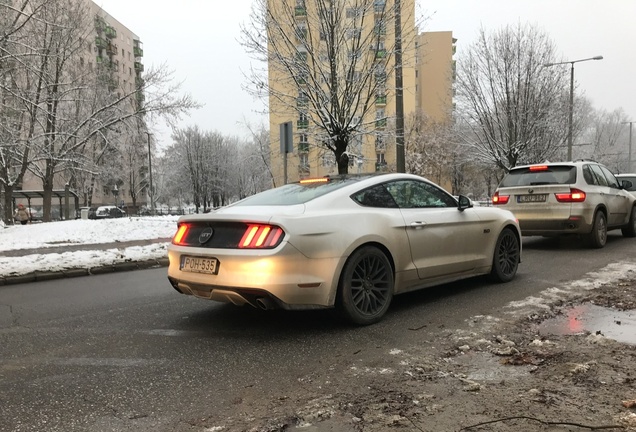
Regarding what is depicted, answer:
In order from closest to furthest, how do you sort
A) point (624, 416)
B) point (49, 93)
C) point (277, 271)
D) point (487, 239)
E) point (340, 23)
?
point (624, 416) < point (277, 271) < point (487, 239) < point (340, 23) < point (49, 93)

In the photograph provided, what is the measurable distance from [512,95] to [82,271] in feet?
72.4

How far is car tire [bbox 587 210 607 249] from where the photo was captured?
9.34 m

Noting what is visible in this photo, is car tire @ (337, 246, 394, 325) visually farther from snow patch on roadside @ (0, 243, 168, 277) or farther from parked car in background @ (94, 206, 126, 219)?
parked car in background @ (94, 206, 126, 219)

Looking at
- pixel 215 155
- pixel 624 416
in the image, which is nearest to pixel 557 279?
pixel 624 416

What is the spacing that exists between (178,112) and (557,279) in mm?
19471

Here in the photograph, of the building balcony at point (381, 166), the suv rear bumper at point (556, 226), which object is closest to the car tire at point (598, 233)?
the suv rear bumper at point (556, 226)

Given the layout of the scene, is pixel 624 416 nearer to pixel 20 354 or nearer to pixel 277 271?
pixel 277 271

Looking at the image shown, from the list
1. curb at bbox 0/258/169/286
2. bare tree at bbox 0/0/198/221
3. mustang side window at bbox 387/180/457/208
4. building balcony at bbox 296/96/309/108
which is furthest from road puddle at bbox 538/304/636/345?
bare tree at bbox 0/0/198/221

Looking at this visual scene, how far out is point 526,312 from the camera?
15.8ft

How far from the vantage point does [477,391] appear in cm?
295

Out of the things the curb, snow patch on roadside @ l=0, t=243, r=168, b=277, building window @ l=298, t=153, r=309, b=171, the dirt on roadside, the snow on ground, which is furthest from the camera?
building window @ l=298, t=153, r=309, b=171

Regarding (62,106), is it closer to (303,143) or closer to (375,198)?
(303,143)

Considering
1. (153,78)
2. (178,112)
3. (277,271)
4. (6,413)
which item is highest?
(153,78)

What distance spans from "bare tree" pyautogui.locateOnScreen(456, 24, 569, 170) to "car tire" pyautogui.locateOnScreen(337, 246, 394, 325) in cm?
2193
